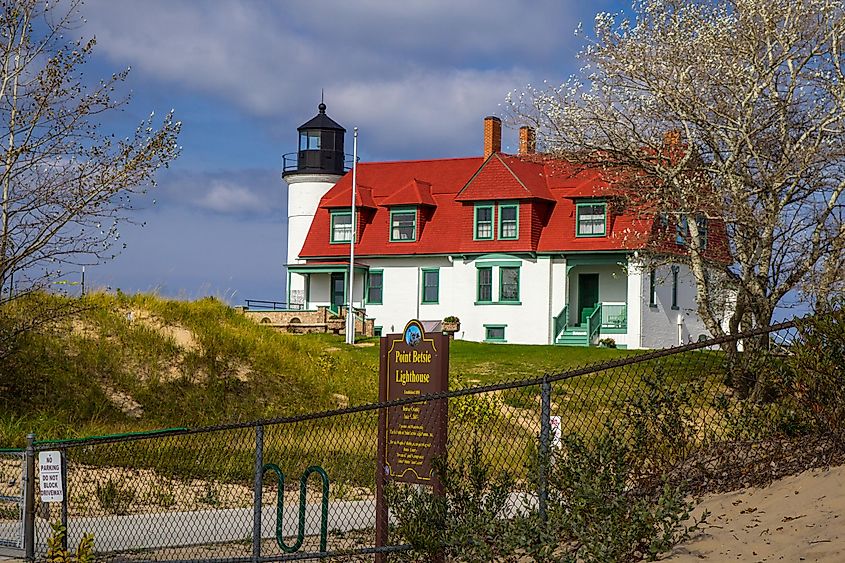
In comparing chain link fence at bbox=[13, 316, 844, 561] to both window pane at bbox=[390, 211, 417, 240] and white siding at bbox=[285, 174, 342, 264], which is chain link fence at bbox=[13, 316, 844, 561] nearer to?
window pane at bbox=[390, 211, 417, 240]

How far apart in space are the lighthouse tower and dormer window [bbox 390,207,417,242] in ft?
16.6

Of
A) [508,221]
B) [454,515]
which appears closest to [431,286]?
[508,221]

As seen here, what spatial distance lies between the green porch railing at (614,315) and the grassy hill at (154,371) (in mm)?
17150

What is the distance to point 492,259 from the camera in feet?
146

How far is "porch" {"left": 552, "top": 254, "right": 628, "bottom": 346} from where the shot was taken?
4266 cm

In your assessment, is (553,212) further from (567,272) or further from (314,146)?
(314,146)

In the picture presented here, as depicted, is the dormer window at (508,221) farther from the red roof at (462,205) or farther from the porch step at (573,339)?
the porch step at (573,339)

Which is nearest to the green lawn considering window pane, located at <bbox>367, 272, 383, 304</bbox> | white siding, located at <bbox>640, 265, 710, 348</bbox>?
white siding, located at <bbox>640, 265, 710, 348</bbox>

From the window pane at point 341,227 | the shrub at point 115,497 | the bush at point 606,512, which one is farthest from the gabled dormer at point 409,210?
the bush at point 606,512

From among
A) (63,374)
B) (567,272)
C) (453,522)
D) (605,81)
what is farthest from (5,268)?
(567,272)

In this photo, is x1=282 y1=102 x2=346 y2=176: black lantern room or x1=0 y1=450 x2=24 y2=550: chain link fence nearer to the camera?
x1=0 y1=450 x2=24 y2=550: chain link fence

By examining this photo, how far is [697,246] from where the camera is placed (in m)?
25.0

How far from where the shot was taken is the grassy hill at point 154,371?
1948 centimetres

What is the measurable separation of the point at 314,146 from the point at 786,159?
32.1 metres
